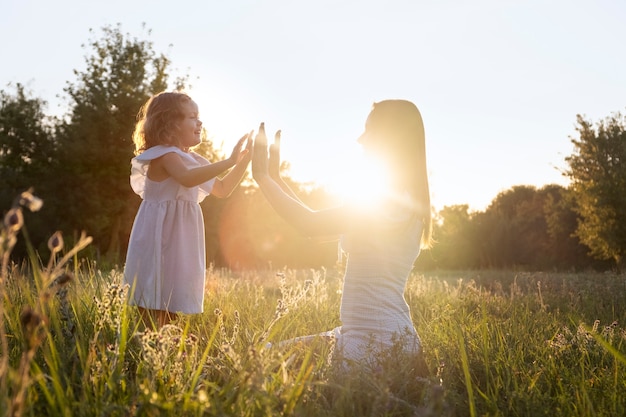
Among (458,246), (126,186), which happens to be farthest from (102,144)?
(458,246)

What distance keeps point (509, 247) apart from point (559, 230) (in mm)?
2993

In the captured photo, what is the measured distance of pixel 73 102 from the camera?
24.9 meters

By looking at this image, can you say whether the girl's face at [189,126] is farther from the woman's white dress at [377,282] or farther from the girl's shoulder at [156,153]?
the woman's white dress at [377,282]

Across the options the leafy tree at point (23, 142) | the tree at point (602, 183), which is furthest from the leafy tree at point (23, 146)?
the tree at point (602, 183)

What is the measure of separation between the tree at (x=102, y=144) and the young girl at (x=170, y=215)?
20144 millimetres

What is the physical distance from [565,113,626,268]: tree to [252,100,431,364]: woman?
23184 millimetres

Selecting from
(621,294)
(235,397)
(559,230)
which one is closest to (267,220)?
(559,230)

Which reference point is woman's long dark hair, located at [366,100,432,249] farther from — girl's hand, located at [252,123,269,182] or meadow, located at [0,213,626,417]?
meadow, located at [0,213,626,417]

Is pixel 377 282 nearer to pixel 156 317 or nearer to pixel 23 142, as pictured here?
pixel 156 317

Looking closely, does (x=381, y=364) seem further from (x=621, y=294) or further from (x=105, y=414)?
(x=621, y=294)

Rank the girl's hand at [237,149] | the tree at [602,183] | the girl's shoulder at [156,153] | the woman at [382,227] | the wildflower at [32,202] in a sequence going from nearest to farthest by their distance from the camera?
the wildflower at [32,202], the woman at [382,227], the girl's hand at [237,149], the girl's shoulder at [156,153], the tree at [602,183]

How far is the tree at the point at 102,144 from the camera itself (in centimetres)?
2356

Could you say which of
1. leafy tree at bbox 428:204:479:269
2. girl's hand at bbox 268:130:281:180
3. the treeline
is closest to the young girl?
girl's hand at bbox 268:130:281:180

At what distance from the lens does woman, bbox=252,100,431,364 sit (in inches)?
126
